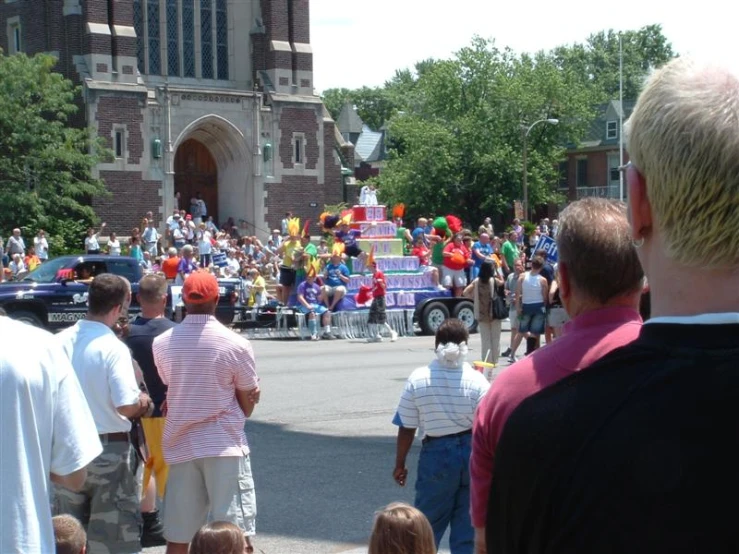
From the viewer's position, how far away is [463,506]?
19.7ft

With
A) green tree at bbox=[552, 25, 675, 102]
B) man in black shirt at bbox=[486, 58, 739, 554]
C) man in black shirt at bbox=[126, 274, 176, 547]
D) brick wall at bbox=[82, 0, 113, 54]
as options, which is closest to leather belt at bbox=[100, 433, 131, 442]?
man in black shirt at bbox=[126, 274, 176, 547]

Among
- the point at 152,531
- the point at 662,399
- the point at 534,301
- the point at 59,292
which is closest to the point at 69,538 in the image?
the point at 152,531

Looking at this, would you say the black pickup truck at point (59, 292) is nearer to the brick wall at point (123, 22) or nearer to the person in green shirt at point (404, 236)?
the person in green shirt at point (404, 236)

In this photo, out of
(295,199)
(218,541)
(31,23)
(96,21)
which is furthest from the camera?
(295,199)

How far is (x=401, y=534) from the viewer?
167 inches

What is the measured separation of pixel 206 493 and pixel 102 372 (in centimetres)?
89

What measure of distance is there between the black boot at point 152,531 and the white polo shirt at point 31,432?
384 cm

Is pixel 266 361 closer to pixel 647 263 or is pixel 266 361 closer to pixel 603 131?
pixel 647 263

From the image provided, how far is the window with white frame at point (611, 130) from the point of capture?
249 ft

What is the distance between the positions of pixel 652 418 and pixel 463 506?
4.49 meters

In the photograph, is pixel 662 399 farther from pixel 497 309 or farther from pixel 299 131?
pixel 299 131

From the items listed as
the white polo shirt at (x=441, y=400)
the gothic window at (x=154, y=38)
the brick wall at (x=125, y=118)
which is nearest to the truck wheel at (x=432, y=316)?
the white polo shirt at (x=441, y=400)

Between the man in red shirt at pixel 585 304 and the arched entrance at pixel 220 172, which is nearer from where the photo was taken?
the man in red shirt at pixel 585 304

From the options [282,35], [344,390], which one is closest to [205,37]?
[282,35]
